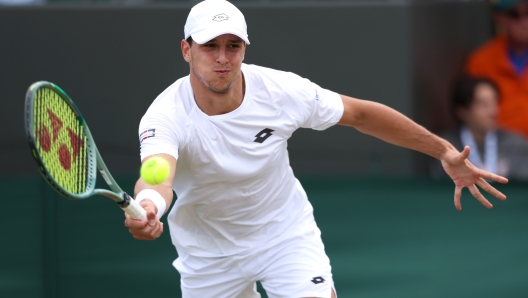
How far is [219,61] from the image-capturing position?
3.59 m

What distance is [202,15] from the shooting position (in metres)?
3.62

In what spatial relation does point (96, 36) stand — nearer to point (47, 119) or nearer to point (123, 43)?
point (123, 43)

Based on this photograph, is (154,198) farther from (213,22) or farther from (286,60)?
(286,60)

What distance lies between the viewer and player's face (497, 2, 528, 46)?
23.4 feet

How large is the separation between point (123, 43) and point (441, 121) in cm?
287

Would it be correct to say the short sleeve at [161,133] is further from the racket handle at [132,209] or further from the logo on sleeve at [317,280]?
the logo on sleeve at [317,280]

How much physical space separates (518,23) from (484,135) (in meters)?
1.07

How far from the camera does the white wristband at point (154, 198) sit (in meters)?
3.13

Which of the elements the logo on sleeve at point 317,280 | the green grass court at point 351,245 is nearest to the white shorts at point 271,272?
the logo on sleeve at point 317,280

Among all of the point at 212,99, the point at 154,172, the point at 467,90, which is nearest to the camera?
the point at 154,172

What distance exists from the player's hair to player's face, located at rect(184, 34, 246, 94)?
3811 millimetres

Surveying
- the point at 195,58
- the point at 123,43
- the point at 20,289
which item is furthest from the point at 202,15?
the point at 123,43

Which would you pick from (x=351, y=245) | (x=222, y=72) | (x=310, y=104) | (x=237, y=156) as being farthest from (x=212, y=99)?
(x=351, y=245)

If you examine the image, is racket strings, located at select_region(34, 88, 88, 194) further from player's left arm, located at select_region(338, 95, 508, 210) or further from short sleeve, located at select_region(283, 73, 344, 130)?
player's left arm, located at select_region(338, 95, 508, 210)
